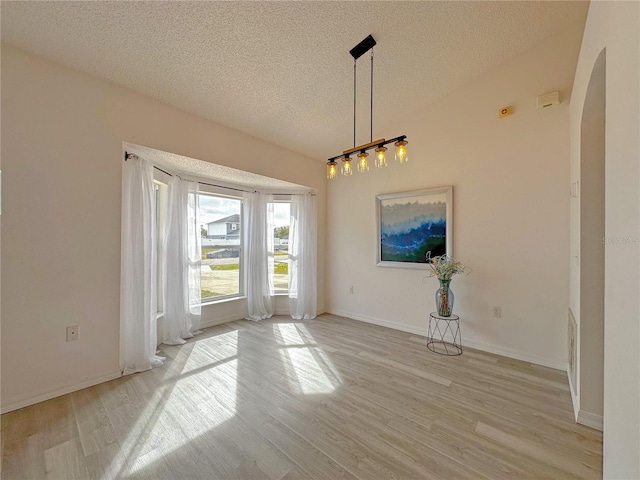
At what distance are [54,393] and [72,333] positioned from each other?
0.47 metres

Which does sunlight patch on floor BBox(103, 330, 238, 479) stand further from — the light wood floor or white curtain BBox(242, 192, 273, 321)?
white curtain BBox(242, 192, 273, 321)

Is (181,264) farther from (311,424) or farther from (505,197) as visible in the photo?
(505,197)

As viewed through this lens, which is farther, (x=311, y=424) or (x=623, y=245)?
(x=311, y=424)

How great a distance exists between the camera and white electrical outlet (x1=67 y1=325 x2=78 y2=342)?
2.13m

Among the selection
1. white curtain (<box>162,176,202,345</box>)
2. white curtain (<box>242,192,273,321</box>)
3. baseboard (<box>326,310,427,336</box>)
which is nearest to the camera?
white curtain (<box>162,176,202,345</box>)

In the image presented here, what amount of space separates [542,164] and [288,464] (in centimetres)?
358

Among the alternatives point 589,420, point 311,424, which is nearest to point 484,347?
point 589,420

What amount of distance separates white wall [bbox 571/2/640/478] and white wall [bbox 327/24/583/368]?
1.84 meters

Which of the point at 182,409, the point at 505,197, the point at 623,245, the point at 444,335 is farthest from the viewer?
the point at 444,335

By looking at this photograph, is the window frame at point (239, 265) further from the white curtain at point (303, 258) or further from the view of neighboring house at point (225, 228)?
the white curtain at point (303, 258)

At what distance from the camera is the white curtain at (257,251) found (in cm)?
419

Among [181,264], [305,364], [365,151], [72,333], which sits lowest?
[305,364]

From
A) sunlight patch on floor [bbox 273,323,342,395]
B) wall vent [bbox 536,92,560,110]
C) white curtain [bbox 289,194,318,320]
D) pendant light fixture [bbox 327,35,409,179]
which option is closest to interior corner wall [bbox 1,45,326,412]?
sunlight patch on floor [bbox 273,323,342,395]

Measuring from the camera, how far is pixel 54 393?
6.73 ft
